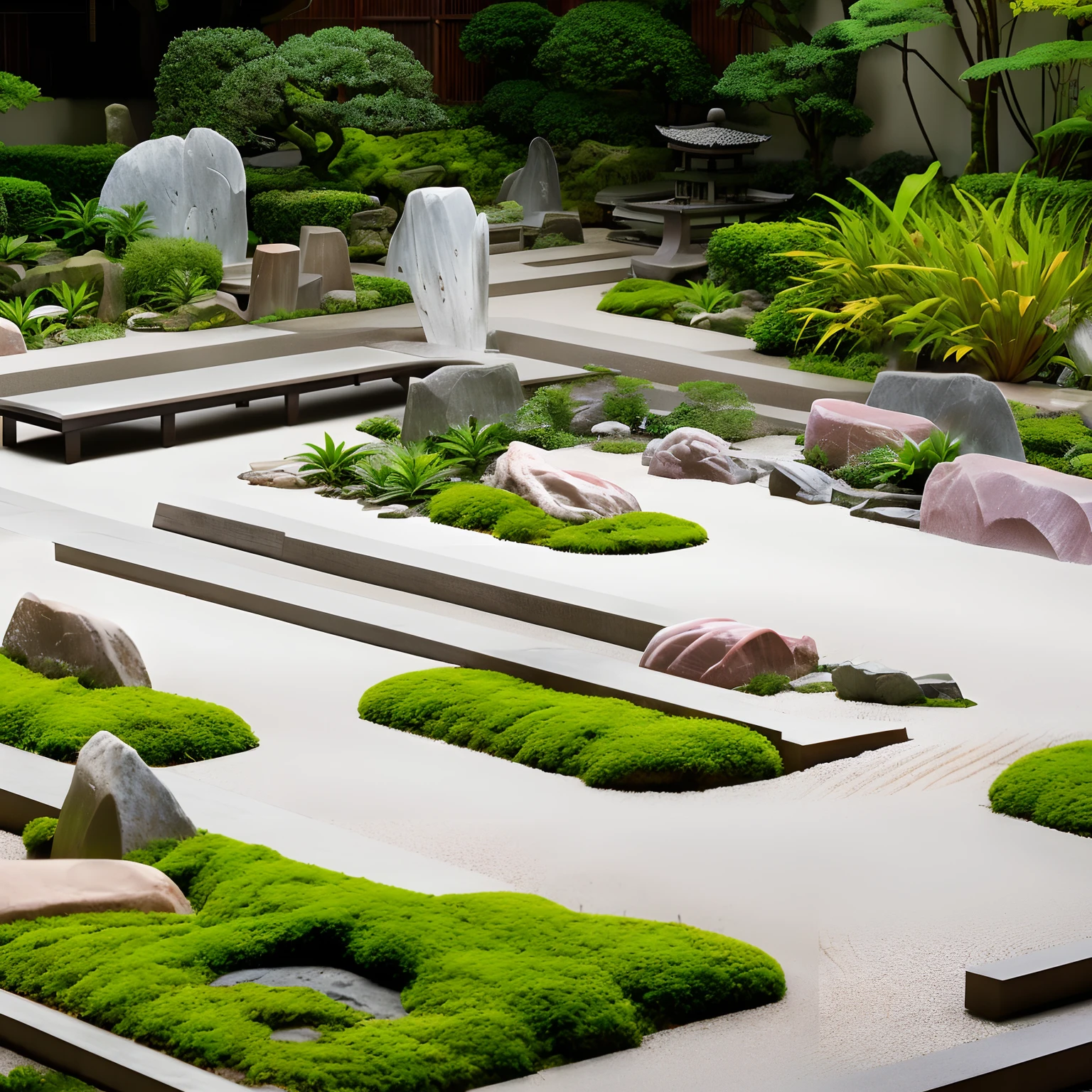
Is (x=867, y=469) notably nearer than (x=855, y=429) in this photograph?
Yes

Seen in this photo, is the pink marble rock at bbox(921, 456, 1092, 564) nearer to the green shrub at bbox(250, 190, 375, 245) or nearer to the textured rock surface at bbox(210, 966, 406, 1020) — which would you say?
the textured rock surface at bbox(210, 966, 406, 1020)

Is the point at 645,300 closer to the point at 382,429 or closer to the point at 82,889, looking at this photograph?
Answer: the point at 382,429

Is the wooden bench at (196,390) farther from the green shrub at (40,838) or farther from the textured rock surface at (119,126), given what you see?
the textured rock surface at (119,126)

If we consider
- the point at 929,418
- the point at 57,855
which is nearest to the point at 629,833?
the point at 57,855

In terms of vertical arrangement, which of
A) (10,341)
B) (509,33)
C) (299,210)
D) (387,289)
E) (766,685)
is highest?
(509,33)

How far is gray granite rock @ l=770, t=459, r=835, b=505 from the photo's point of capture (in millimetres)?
9797

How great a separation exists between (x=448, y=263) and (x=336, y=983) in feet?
29.1

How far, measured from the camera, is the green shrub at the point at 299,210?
674 inches

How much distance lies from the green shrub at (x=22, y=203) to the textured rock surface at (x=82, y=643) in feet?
34.2

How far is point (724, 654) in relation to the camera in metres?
6.67

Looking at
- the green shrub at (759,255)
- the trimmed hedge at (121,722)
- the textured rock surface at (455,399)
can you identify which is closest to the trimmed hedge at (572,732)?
the trimmed hedge at (121,722)

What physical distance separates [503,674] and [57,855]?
6.75 feet

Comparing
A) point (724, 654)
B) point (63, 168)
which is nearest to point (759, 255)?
point (63, 168)

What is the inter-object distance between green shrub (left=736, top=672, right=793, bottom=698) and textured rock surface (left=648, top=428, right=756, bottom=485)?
3.68 metres
